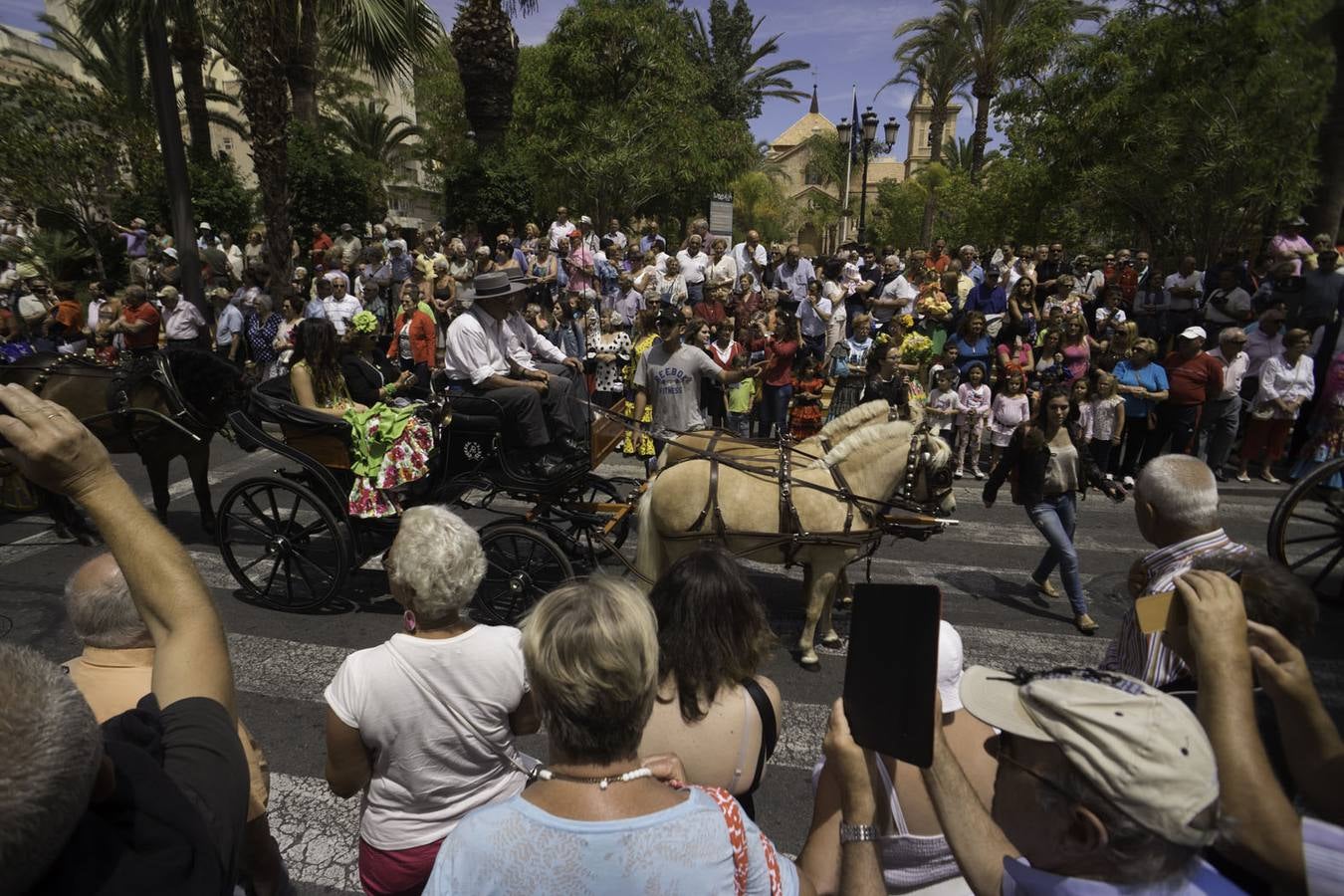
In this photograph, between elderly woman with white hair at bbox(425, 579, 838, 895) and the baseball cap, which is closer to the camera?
the baseball cap

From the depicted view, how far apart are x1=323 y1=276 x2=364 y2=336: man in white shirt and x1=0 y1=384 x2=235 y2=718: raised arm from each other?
384 inches

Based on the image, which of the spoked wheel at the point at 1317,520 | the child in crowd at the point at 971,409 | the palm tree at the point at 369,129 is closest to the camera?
the spoked wheel at the point at 1317,520

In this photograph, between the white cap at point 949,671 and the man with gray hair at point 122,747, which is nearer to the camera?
the man with gray hair at point 122,747

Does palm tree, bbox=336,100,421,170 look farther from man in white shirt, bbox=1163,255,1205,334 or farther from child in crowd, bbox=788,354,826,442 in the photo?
man in white shirt, bbox=1163,255,1205,334

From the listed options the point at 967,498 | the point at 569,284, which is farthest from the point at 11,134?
the point at 967,498

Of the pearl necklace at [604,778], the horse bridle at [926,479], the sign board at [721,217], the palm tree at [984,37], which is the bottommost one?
the horse bridle at [926,479]

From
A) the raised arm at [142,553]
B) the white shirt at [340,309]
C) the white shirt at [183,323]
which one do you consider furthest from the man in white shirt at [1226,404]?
the white shirt at [183,323]

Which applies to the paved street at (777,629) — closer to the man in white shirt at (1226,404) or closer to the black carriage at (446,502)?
the black carriage at (446,502)

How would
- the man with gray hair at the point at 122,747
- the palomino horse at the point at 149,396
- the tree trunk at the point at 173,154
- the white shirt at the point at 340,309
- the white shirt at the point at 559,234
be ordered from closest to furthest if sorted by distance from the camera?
the man with gray hair at the point at 122,747 < the palomino horse at the point at 149,396 < the white shirt at the point at 340,309 < the tree trunk at the point at 173,154 < the white shirt at the point at 559,234

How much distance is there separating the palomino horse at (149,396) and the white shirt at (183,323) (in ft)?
14.2

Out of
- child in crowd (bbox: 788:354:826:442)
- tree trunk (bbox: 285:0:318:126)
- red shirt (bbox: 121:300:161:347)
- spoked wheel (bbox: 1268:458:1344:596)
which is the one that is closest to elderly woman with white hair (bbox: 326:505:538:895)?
spoked wheel (bbox: 1268:458:1344:596)

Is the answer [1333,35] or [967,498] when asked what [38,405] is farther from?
[967,498]

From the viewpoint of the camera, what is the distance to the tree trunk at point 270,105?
35.6ft

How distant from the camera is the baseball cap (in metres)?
1.29
